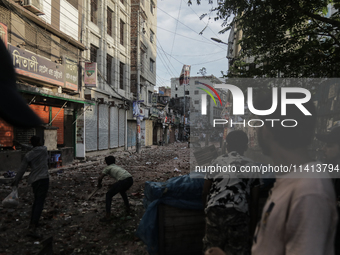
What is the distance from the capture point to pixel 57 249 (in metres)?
4.56

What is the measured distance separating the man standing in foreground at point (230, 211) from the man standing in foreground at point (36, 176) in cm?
364

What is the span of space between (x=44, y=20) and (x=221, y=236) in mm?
14195

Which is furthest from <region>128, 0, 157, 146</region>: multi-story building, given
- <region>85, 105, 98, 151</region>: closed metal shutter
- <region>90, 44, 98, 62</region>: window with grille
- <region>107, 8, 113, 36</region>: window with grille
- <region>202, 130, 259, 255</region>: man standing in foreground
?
<region>202, 130, 259, 255</region>: man standing in foreground

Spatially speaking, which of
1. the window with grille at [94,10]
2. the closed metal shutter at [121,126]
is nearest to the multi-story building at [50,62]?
the window with grille at [94,10]

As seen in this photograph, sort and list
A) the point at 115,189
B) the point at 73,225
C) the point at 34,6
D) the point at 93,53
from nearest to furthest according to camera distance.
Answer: the point at 73,225 → the point at 115,189 → the point at 34,6 → the point at 93,53

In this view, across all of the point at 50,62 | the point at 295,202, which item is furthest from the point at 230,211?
the point at 50,62

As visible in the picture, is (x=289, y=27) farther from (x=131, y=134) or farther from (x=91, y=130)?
(x=131, y=134)

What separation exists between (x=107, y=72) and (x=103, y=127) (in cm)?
480

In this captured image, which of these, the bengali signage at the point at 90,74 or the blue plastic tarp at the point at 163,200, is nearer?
the blue plastic tarp at the point at 163,200

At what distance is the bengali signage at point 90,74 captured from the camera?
55.6 feet

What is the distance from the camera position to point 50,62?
1360 cm

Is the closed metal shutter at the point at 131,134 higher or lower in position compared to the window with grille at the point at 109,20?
lower

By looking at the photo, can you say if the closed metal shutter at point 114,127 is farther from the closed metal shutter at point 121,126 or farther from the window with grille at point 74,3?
the window with grille at point 74,3

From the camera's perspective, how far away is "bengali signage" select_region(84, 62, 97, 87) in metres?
17.0
